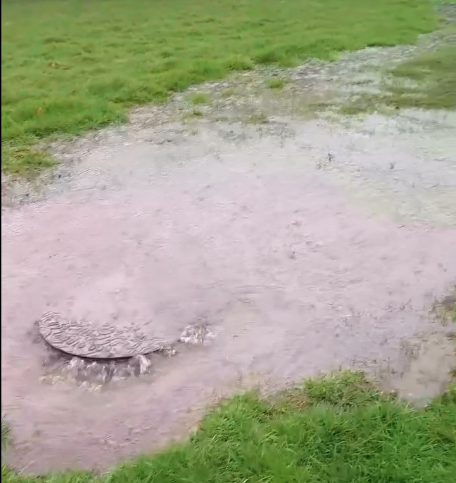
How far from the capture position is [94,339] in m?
3.12

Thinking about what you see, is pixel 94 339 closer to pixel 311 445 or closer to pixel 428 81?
pixel 311 445

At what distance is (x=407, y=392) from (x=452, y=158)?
295cm

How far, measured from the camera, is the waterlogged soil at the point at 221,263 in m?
2.85

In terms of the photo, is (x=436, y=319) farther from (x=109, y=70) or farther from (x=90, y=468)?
(x=109, y=70)

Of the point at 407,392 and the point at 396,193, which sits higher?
the point at 396,193

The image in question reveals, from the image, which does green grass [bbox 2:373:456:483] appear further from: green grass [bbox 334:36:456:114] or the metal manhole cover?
green grass [bbox 334:36:456:114]

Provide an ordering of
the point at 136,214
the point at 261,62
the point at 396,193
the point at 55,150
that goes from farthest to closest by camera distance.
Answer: the point at 261,62
the point at 55,150
the point at 396,193
the point at 136,214

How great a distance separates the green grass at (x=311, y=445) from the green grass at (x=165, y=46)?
1.61 metres

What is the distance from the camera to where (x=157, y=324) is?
3281 millimetres

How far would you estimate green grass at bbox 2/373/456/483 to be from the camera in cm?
237

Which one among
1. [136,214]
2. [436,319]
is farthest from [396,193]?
[136,214]

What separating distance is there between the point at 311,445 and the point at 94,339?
3.93ft

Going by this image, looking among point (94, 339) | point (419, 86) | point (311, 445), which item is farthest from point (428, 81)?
point (311, 445)

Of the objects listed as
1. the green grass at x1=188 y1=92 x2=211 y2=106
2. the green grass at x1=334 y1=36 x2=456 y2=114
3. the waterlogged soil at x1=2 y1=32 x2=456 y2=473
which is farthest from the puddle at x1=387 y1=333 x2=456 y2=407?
the green grass at x1=188 y1=92 x2=211 y2=106
